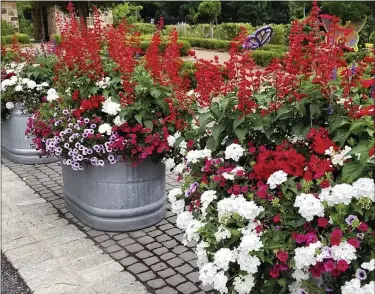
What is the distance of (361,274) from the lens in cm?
172

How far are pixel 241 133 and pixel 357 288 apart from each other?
0.97m

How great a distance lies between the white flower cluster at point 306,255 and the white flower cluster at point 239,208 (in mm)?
264

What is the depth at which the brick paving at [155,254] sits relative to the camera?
9.64 feet

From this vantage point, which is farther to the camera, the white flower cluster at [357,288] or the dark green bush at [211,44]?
the dark green bush at [211,44]

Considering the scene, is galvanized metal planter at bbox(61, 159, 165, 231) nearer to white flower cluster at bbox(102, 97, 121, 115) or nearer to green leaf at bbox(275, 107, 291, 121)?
white flower cluster at bbox(102, 97, 121, 115)

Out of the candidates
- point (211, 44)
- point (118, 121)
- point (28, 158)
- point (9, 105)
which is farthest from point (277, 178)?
point (211, 44)

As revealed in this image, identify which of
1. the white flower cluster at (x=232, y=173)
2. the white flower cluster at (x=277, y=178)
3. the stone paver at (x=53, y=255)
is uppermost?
the white flower cluster at (x=277, y=178)

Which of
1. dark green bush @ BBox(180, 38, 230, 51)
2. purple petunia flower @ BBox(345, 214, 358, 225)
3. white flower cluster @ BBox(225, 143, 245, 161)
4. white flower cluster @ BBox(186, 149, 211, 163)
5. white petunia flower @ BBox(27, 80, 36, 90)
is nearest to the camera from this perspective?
purple petunia flower @ BBox(345, 214, 358, 225)

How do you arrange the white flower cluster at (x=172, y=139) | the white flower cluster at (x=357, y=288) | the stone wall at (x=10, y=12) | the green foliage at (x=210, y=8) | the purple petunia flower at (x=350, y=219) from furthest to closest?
the green foliage at (x=210, y=8), the stone wall at (x=10, y=12), the white flower cluster at (x=172, y=139), the purple petunia flower at (x=350, y=219), the white flower cluster at (x=357, y=288)

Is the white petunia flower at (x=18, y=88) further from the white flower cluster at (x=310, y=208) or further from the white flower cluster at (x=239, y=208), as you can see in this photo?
the white flower cluster at (x=310, y=208)

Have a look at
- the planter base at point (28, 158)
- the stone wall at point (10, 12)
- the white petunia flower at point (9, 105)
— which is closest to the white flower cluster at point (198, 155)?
the white petunia flower at point (9, 105)

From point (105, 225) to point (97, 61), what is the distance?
131cm

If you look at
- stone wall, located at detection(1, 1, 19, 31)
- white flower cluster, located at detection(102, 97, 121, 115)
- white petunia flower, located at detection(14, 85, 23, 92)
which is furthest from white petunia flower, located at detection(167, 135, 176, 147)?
stone wall, located at detection(1, 1, 19, 31)

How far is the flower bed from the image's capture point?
1.80m
